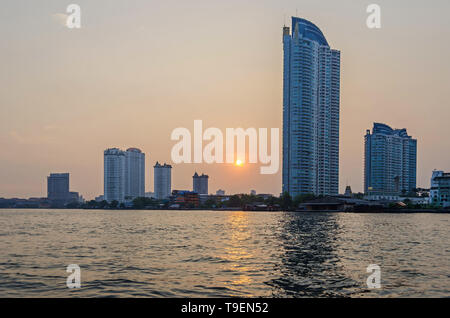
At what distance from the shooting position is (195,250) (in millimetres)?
43781

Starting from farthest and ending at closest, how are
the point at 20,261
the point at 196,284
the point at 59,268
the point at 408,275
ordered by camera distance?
the point at 20,261 < the point at 59,268 < the point at 408,275 < the point at 196,284

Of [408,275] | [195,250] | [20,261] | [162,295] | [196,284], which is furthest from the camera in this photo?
[195,250]

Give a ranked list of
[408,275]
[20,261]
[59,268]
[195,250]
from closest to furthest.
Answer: [408,275], [59,268], [20,261], [195,250]

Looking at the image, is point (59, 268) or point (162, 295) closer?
point (162, 295)

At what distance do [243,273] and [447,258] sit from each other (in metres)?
21.5
